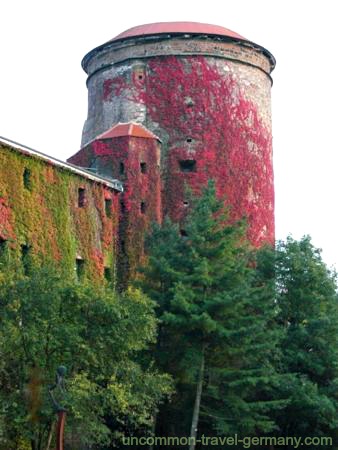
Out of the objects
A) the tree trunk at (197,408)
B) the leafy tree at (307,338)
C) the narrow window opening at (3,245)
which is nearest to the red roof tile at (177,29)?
the leafy tree at (307,338)

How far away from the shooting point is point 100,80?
45938 millimetres

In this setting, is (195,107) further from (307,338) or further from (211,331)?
(211,331)

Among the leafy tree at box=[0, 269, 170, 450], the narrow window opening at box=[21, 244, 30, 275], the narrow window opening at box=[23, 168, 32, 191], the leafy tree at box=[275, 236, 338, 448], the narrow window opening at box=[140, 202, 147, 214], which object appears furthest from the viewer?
the narrow window opening at box=[140, 202, 147, 214]

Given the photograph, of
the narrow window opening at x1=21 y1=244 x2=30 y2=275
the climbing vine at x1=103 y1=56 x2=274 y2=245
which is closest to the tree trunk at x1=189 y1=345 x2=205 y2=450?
the narrow window opening at x1=21 y1=244 x2=30 y2=275

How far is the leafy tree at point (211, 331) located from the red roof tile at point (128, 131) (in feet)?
22.5

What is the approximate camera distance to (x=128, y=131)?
136ft

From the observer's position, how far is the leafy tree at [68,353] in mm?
26672

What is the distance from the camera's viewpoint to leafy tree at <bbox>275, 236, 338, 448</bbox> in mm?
35344

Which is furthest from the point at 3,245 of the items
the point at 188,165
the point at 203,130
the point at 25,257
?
the point at 203,130

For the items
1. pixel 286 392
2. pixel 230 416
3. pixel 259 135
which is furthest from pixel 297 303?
pixel 259 135

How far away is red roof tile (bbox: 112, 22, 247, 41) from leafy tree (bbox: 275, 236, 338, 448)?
11.4m

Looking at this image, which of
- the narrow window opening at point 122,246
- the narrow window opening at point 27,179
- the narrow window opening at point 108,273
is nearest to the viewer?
the narrow window opening at point 27,179

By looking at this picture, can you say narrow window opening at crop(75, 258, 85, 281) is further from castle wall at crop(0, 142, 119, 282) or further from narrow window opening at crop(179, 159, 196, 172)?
narrow window opening at crop(179, 159, 196, 172)

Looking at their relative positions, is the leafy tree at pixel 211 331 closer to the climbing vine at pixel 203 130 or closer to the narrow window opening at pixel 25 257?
the narrow window opening at pixel 25 257
